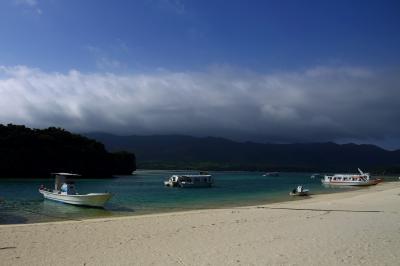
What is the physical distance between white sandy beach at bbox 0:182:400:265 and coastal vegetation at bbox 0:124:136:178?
401 ft

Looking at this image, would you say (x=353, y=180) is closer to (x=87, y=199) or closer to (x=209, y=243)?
(x=87, y=199)

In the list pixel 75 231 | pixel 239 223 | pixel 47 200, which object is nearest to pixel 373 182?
pixel 47 200

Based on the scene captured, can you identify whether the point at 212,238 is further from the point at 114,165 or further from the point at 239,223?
the point at 114,165

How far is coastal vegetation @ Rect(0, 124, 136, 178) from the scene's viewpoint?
136875 mm

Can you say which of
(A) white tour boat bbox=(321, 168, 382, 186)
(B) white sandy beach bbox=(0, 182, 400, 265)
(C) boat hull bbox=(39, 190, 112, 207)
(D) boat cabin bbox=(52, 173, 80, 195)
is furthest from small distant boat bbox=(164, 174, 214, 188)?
(B) white sandy beach bbox=(0, 182, 400, 265)

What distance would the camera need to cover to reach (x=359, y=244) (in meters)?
18.0

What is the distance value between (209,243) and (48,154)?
138620 mm

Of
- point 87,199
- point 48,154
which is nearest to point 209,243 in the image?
Result: point 87,199

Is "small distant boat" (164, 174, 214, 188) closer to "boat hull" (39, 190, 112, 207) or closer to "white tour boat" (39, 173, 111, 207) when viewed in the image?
"white tour boat" (39, 173, 111, 207)

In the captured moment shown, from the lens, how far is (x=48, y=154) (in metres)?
147

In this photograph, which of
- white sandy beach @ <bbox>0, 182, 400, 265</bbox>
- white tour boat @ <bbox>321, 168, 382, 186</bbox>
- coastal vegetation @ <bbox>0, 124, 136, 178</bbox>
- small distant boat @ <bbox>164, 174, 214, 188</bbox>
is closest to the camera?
white sandy beach @ <bbox>0, 182, 400, 265</bbox>

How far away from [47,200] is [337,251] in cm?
4327

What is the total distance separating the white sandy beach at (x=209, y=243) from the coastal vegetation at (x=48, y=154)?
4811 inches

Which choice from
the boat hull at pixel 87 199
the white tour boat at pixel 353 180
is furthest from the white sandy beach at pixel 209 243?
the white tour boat at pixel 353 180
